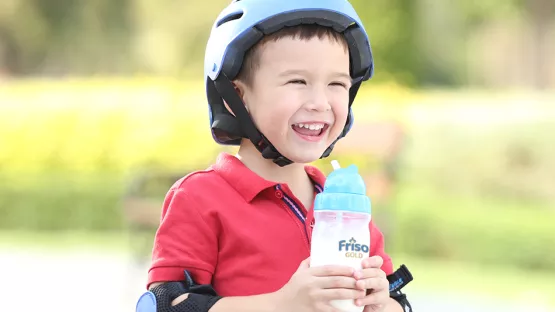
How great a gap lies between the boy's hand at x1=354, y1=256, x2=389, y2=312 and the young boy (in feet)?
0.09

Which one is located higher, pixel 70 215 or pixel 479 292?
pixel 70 215

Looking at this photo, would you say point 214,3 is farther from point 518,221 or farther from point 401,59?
point 518,221

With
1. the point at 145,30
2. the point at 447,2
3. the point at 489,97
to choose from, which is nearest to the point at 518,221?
the point at 489,97

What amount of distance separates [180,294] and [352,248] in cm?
52

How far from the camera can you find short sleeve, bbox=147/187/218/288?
115 inches

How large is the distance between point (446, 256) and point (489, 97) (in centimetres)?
313

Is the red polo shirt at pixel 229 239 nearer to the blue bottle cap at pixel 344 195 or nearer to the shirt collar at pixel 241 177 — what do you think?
the shirt collar at pixel 241 177

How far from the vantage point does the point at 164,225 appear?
2.96 metres

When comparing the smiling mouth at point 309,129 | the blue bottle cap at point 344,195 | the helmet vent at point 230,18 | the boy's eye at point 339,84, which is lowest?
the blue bottle cap at point 344,195

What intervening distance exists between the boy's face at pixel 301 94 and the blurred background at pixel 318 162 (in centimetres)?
685

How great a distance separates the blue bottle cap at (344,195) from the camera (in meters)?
2.70

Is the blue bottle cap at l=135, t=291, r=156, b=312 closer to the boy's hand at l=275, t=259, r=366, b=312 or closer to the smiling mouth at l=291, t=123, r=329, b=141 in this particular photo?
the boy's hand at l=275, t=259, r=366, b=312

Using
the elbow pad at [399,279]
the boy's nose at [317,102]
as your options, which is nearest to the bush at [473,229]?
the elbow pad at [399,279]

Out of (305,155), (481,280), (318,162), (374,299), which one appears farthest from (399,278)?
(318,162)
